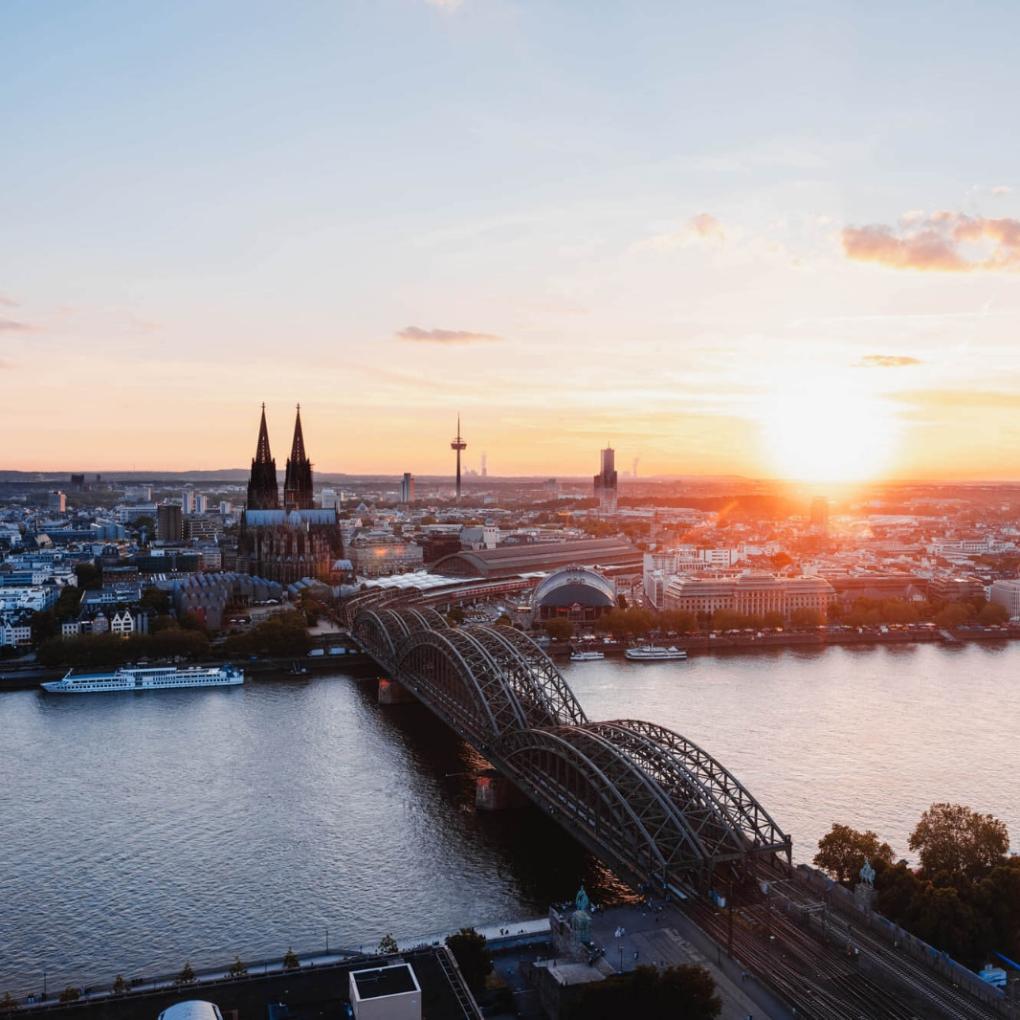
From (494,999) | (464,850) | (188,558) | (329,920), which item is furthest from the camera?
(188,558)

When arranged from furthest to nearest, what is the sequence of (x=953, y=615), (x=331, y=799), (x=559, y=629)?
(x=953, y=615) < (x=559, y=629) < (x=331, y=799)

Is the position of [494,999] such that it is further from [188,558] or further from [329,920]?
[188,558]

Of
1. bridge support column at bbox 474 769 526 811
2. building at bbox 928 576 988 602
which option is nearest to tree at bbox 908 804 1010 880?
bridge support column at bbox 474 769 526 811

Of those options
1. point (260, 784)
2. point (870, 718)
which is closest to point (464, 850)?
point (260, 784)

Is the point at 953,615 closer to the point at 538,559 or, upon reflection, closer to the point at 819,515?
the point at 538,559

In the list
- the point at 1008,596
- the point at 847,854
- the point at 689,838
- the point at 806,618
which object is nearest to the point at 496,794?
the point at 689,838
